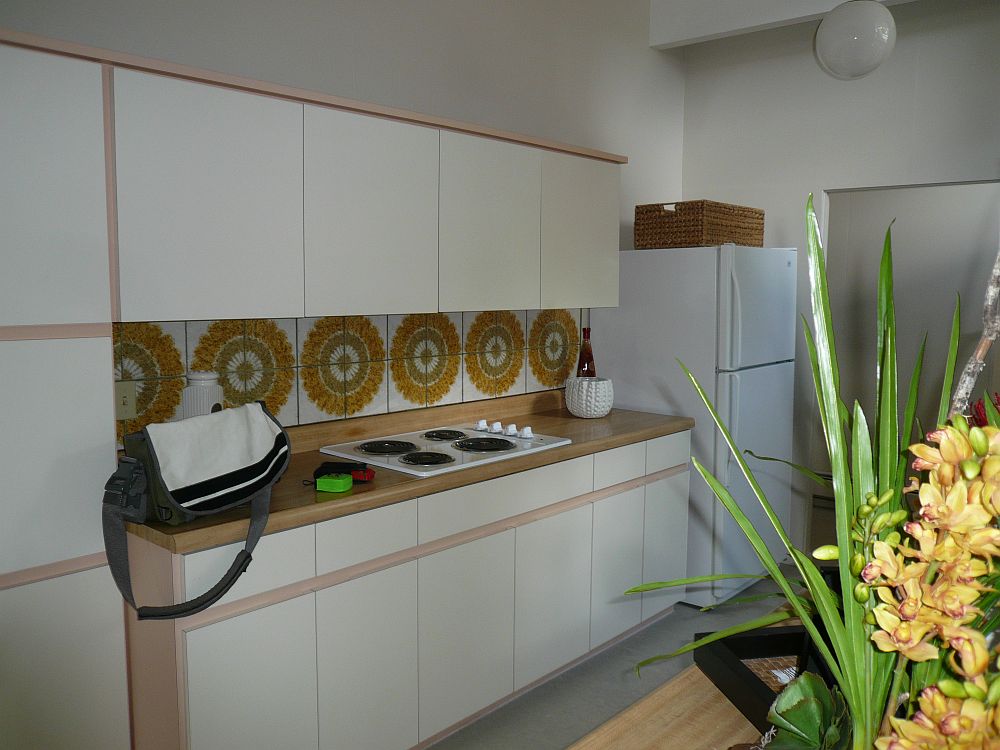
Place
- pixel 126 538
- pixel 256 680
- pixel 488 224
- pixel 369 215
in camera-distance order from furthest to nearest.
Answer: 1. pixel 488 224
2. pixel 369 215
3. pixel 256 680
4. pixel 126 538

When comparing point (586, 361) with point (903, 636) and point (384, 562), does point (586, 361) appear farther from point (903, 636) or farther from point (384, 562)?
point (903, 636)

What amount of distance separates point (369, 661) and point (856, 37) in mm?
2271

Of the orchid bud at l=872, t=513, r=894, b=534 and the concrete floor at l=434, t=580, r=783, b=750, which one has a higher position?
the orchid bud at l=872, t=513, r=894, b=534

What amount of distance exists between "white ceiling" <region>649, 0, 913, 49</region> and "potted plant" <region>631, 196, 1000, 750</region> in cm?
345

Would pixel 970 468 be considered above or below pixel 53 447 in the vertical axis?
above

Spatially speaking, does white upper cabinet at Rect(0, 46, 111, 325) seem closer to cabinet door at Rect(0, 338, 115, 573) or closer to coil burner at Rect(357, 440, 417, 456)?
cabinet door at Rect(0, 338, 115, 573)

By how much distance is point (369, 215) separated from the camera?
2.63 m

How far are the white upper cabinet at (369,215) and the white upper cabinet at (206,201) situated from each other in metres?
0.06

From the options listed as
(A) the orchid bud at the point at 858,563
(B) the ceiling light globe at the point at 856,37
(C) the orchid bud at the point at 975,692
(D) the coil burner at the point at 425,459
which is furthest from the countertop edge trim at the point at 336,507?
(C) the orchid bud at the point at 975,692

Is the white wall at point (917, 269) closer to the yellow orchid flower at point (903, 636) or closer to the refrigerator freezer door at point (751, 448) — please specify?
the refrigerator freezer door at point (751, 448)

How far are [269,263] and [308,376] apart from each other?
66cm

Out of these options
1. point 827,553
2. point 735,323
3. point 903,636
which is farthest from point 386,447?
point 903,636

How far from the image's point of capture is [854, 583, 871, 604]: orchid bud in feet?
2.25

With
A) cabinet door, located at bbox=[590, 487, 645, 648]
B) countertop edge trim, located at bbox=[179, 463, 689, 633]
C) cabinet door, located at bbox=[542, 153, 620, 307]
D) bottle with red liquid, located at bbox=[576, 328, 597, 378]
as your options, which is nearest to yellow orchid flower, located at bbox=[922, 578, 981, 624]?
countertop edge trim, located at bbox=[179, 463, 689, 633]
